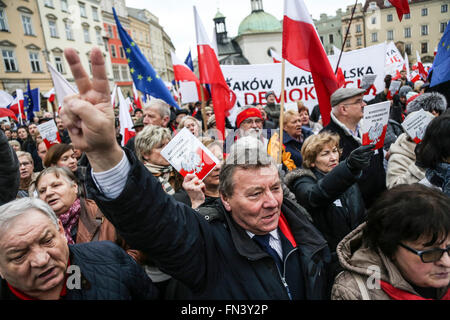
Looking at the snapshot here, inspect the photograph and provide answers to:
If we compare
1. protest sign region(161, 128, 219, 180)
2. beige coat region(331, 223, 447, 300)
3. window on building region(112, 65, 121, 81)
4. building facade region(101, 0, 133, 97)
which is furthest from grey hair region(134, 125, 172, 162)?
window on building region(112, 65, 121, 81)

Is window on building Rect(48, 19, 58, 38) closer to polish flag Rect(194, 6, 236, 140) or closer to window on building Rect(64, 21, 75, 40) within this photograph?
window on building Rect(64, 21, 75, 40)

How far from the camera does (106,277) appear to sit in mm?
1526

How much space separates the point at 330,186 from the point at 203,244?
3.48 ft

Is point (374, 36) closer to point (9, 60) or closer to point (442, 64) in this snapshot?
point (9, 60)

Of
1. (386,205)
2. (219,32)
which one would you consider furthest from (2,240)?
(219,32)

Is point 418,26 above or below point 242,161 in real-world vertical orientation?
above

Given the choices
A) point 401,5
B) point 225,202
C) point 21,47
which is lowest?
point 225,202

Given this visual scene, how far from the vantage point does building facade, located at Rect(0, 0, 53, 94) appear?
76.6 ft

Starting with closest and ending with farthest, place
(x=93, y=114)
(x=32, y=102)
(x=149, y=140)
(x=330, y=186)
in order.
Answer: (x=93, y=114) < (x=330, y=186) < (x=149, y=140) < (x=32, y=102)

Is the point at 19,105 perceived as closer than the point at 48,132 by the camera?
No

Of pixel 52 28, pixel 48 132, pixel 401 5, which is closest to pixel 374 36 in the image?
pixel 52 28

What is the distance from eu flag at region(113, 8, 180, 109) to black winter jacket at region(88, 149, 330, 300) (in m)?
3.93

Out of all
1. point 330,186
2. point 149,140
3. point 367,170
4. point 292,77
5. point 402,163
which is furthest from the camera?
point 292,77

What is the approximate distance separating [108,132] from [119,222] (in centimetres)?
33
